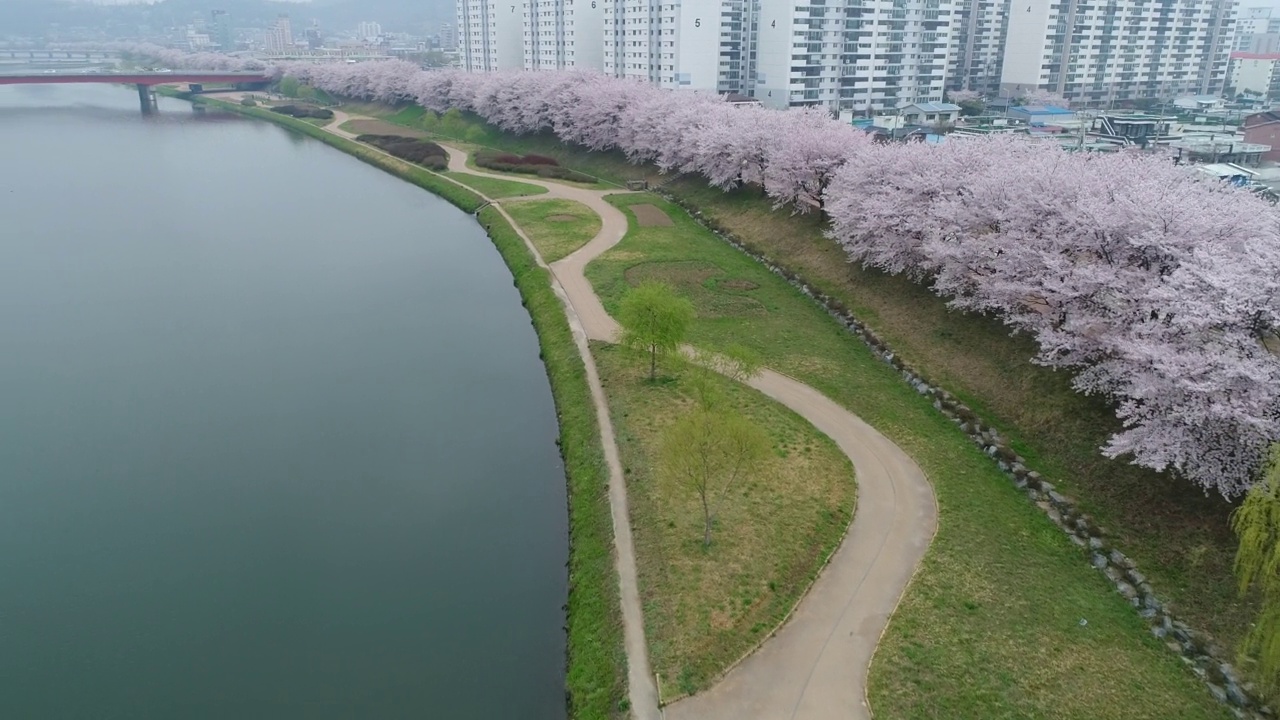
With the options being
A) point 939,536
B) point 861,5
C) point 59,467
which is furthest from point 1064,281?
point 861,5

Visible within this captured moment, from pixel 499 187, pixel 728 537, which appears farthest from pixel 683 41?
pixel 728 537

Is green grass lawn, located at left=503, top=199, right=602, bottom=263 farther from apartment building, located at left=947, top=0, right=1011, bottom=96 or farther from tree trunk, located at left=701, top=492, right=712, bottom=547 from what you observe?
apartment building, located at left=947, top=0, right=1011, bottom=96

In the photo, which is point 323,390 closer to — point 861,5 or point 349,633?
point 349,633

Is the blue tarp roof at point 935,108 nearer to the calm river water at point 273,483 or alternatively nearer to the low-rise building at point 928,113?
the low-rise building at point 928,113

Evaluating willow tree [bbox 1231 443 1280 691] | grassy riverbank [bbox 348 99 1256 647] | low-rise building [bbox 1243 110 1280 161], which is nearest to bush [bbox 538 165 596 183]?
grassy riverbank [bbox 348 99 1256 647]

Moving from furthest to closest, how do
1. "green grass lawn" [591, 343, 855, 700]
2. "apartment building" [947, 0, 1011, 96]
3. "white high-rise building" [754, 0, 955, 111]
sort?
1. "apartment building" [947, 0, 1011, 96]
2. "white high-rise building" [754, 0, 955, 111]
3. "green grass lawn" [591, 343, 855, 700]

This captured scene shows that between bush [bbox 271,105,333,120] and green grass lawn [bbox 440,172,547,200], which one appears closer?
green grass lawn [bbox 440,172,547,200]
